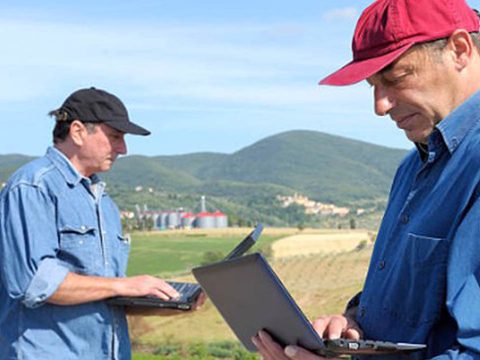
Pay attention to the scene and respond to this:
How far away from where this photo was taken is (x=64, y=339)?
11.0 ft

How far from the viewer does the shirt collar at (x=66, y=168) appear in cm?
349

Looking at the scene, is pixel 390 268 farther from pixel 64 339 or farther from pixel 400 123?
pixel 64 339

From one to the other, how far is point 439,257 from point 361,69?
1.39 feet

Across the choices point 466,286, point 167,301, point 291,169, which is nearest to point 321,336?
point 466,286

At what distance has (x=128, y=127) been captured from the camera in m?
3.66

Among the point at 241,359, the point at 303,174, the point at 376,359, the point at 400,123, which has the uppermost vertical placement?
the point at 400,123

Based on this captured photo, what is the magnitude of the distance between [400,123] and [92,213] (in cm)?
184

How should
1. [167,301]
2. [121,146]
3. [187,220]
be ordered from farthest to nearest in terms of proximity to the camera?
[187,220] → [121,146] → [167,301]

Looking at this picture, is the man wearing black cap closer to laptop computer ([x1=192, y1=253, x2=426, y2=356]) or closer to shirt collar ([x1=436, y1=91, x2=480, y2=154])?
laptop computer ([x1=192, y1=253, x2=426, y2=356])

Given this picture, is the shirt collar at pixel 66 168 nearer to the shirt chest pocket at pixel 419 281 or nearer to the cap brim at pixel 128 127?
the cap brim at pixel 128 127

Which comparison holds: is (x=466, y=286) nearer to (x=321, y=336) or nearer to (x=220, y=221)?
(x=321, y=336)

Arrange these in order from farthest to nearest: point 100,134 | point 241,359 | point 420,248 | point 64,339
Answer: point 241,359
point 100,134
point 64,339
point 420,248

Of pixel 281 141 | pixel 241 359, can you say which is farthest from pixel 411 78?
pixel 281 141

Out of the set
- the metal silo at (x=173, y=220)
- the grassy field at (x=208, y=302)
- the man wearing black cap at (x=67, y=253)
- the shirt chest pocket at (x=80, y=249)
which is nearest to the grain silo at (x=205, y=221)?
the metal silo at (x=173, y=220)
